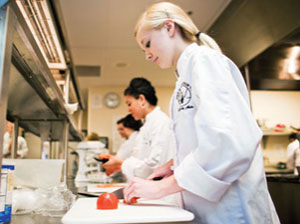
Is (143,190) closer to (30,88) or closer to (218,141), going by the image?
(218,141)

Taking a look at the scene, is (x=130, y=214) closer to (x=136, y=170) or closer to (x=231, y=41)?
(x=136, y=170)

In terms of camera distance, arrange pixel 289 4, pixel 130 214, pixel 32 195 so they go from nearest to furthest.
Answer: pixel 130 214 < pixel 32 195 < pixel 289 4

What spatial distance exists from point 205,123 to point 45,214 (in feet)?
1.72


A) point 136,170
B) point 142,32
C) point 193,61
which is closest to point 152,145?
point 136,170

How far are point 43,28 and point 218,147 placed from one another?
3.27 ft

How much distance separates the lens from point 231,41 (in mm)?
1967

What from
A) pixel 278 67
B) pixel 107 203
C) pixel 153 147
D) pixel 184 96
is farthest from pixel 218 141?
pixel 278 67

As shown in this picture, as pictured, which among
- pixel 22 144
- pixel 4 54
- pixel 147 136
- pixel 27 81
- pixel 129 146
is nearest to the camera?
pixel 4 54

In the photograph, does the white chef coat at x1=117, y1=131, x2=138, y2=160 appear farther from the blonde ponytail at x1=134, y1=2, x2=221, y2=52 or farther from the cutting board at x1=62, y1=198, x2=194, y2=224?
the cutting board at x1=62, y1=198, x2=194, y2=224

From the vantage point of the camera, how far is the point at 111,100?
564cm

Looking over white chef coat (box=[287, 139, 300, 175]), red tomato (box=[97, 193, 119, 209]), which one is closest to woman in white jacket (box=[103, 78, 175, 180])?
white chef coat (box=[287, 139, 300, 175])

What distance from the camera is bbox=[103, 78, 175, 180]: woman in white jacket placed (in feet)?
6.08

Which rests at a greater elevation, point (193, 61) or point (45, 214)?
point (193, 61)

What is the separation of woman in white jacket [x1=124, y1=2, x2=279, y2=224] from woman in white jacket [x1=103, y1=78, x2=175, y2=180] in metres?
0.90
